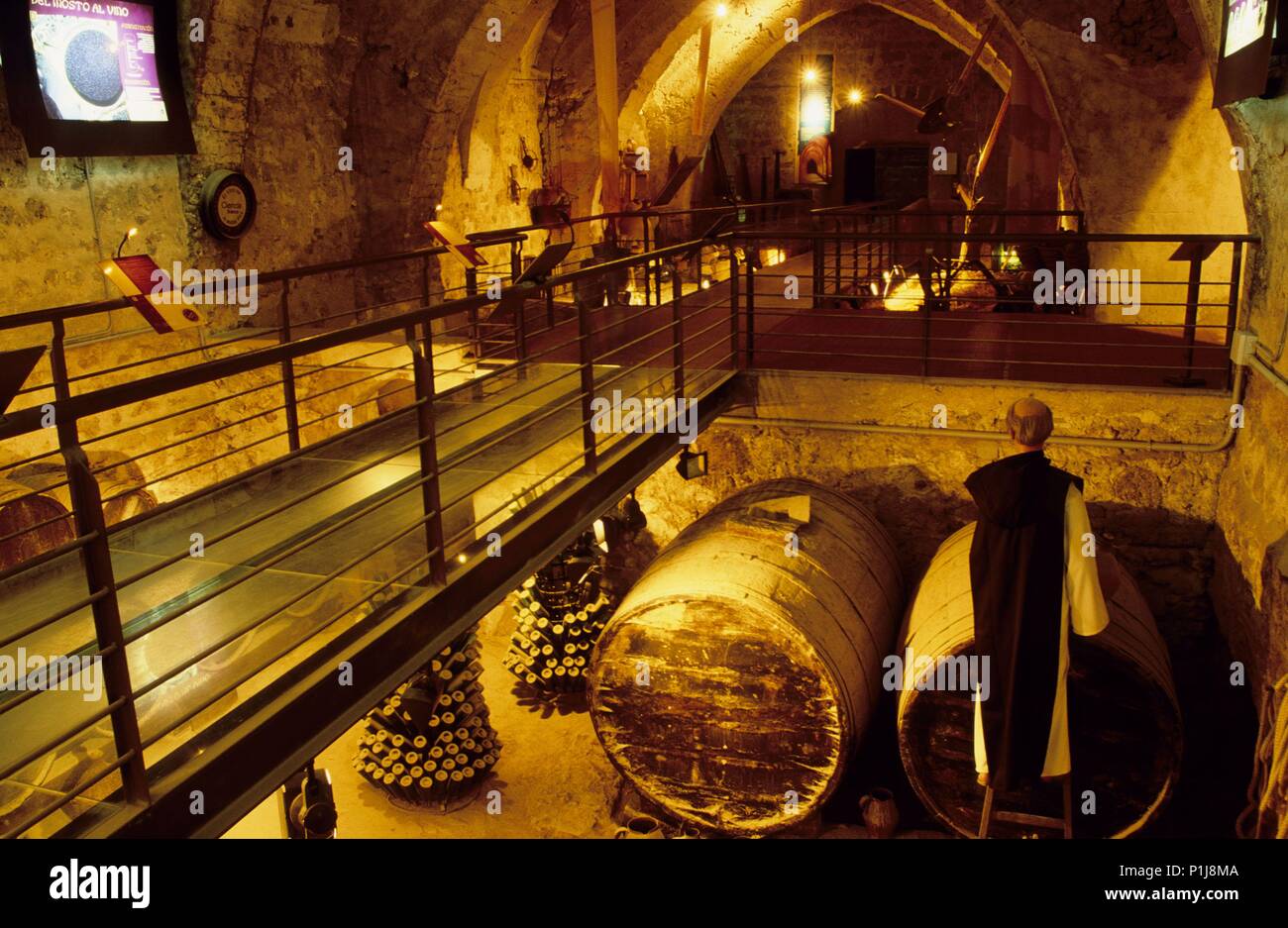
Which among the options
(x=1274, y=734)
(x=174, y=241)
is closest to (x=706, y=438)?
(x=1274, y=734)

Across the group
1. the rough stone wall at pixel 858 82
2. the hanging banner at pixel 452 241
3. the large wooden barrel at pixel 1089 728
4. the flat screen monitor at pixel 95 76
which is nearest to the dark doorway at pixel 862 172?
the rough stone wall at pixel 858 82

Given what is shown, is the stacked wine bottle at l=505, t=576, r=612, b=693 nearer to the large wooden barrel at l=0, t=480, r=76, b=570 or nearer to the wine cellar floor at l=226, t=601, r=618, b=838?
the wine cellar floor at l=226, t=601, r=618, b=838

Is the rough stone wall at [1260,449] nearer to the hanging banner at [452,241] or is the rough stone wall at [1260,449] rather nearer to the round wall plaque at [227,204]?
the hanging banner at [452,241]

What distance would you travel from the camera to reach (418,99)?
1040 cm

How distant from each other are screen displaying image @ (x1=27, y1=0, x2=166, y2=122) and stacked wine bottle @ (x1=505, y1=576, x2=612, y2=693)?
4.61 m

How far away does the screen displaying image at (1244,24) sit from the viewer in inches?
169

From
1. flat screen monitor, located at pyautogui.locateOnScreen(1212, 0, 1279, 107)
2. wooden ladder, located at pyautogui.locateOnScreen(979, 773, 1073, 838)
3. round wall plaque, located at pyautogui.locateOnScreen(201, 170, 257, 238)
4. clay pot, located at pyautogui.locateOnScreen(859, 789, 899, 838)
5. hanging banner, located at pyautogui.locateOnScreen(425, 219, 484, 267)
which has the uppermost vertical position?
flat screen monitor, located at pyautogui.locateOnScreen(1212, 0, 1279, 107)

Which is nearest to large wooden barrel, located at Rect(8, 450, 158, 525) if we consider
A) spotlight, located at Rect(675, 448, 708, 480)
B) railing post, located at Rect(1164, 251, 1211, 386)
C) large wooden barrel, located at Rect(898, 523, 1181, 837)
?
spotlight, located at Rect(675, 448, 708, 480)

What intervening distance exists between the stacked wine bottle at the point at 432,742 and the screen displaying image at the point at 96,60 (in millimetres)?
4641

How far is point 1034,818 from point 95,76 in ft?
25.0

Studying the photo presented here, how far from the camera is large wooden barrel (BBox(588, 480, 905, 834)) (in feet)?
16.5

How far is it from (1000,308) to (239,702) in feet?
28.8

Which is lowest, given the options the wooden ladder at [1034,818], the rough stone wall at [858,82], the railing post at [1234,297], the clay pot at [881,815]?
the clay pot at [881,815]
